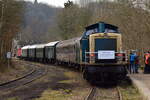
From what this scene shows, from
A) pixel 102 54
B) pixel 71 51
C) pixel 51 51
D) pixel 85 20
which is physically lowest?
pixel 102 54

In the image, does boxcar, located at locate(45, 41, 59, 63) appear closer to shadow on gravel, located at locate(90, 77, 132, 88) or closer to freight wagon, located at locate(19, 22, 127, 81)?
freight wagon, located at locate(19, 22, 127, 81)

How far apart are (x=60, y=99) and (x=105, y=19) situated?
96.6ft

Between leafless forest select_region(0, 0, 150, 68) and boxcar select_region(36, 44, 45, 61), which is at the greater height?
leafless forest select_region(0, 0, 150, 68)

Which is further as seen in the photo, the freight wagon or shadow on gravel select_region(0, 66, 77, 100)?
the freight wagon

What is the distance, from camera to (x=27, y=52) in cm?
6044

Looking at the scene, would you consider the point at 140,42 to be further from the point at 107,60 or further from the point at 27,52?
Answer: the point at 27,52

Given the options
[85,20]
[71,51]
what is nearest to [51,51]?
[85,20]

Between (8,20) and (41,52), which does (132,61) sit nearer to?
(8,20)

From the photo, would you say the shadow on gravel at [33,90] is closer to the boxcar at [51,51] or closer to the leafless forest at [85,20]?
the leafless forest at [85,20]

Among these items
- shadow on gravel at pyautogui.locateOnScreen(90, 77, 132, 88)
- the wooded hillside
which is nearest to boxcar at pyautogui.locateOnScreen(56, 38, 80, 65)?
shadow on gravel at pyautogui.locateOnScreen(90, 77, 132, 88)

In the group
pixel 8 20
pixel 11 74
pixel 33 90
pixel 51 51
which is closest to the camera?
pixel 33 90

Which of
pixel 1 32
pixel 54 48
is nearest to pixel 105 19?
pixel 54 48

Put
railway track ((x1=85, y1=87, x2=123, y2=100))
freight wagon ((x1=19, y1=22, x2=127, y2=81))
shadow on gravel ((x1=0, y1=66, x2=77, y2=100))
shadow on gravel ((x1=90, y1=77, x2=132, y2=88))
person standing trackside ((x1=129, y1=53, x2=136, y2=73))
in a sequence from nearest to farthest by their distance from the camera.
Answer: railway track ((x1=85, y1=87, x2=123, y2=100)), shadow on gravel ((x1=0, y1=66, x2=77, y2=100)), freight wagon ((x1=19, y1=22, x2=127, y2=81)), shadow on gravel ((x1=90, y1=77, x2=132, y2=88)), person standing trackside ((x1=129, y1=53, x2=136, y2=73))

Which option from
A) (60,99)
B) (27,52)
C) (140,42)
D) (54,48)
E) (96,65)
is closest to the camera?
(60,99)
